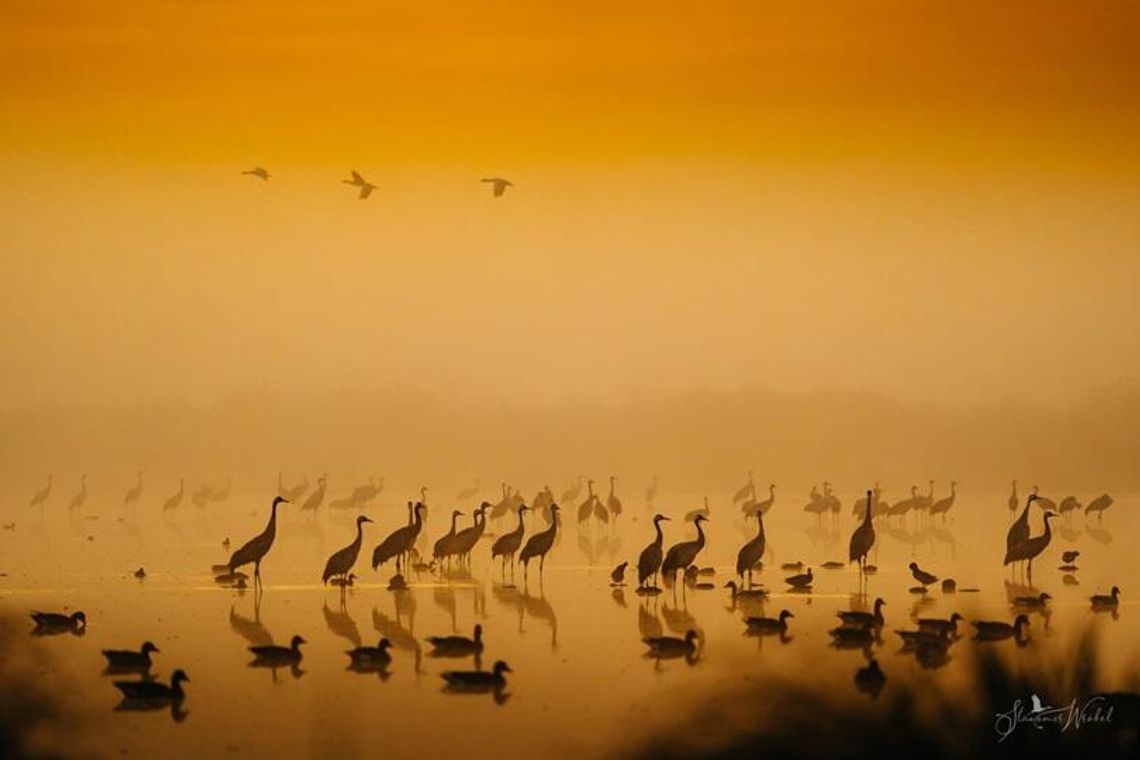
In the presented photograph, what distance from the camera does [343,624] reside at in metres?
12.8

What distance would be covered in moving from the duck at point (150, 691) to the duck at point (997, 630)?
4.92 m

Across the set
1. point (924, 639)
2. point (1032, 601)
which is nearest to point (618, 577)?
point (1032, 601)

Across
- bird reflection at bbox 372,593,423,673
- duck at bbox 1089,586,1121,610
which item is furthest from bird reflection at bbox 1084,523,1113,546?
bird reflection at bbox 372,593,423,673

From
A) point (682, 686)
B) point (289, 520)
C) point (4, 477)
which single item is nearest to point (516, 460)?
point (4, 477)

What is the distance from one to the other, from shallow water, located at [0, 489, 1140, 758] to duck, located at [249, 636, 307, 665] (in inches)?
3.9

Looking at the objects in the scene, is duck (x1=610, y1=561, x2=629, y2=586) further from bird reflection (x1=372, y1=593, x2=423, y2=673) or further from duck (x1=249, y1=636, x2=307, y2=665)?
duck (x1=249, y1=636, x2=307, y2=665)

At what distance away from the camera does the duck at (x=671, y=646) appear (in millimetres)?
11234

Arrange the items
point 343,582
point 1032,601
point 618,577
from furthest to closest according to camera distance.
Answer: point 618,577 → point 343,582 → point 1032,601

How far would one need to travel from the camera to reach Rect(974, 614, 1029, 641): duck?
455 inches

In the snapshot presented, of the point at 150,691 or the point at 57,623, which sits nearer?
the point at 150,691

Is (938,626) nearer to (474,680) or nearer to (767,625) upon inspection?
(767,625)

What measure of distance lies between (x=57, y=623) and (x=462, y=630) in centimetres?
270

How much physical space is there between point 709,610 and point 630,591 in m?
1.57

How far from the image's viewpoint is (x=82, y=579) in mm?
15516
